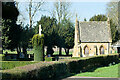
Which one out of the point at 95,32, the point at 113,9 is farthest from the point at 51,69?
the point at 113,9

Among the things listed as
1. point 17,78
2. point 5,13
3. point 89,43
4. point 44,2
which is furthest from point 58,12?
point 5,13

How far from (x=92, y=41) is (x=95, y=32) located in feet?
8.15

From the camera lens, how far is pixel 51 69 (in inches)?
629

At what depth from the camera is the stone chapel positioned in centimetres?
4753

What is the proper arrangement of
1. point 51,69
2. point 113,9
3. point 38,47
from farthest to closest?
point 113,9
point 38,47
point 51,69

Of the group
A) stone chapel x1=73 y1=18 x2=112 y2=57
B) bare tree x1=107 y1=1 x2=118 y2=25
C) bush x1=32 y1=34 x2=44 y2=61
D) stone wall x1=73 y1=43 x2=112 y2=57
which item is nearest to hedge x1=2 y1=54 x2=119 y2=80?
bush x1=32 y1=34 x2=44 y2=61

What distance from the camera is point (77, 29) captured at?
49.0 m

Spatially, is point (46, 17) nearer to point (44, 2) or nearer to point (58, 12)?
point (58, 12)

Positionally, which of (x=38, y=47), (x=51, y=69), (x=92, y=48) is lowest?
(x=51, y=69)

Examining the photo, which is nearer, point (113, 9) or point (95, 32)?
point (95, 32)

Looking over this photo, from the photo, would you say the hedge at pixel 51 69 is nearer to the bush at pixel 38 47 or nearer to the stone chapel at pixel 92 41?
the bush at pixel 38 47

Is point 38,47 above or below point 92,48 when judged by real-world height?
above

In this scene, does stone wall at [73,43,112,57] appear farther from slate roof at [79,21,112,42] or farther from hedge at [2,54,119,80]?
hedge at [2,54,119,80]

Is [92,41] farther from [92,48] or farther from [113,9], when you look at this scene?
[113,9]
